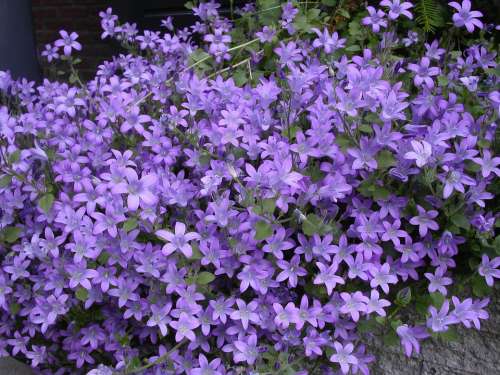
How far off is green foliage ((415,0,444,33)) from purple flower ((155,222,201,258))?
5.45 feet

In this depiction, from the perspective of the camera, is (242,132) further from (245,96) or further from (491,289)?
(491,289)

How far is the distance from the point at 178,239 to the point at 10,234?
63cm

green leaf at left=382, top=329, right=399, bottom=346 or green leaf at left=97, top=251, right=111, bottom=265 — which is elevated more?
green leaf at left=97, top=251, right=111, bottom=265

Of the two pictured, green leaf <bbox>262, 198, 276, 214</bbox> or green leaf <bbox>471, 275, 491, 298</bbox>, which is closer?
green leaf <bbox>262, 198, 276, 214</bbox>

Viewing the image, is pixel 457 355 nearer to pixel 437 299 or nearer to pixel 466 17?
pixel 437 299

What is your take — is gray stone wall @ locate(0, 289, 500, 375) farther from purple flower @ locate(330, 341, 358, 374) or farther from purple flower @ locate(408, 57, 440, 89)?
purple flower @ locate(408, 57, 440, 89)

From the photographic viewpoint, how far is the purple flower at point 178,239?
57.5 inches

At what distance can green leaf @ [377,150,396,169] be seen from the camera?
1556 millimetres

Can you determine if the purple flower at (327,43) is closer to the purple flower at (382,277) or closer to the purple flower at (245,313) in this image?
the purple flower at (382,277)

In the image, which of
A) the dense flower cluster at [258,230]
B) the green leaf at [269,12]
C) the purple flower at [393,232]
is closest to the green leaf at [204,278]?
the dense flower cluster at [258,230]

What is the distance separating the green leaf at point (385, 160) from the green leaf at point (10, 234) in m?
1.14

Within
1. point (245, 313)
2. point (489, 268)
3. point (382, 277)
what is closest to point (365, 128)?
point (382, 277)

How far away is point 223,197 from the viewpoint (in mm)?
1622

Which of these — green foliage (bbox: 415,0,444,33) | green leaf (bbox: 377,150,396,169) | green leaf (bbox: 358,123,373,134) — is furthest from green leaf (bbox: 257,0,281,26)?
green leaf (bbox: 377,150,396,169)
